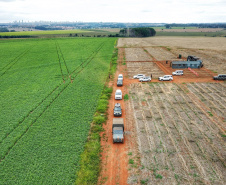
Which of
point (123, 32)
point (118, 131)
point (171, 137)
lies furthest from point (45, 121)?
point (123, 32)

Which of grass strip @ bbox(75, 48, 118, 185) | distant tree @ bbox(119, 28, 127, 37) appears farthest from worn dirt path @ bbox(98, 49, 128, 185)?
distant tree @ bbox(119, 28, 127, 37)

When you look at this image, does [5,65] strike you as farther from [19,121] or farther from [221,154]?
[221,154]

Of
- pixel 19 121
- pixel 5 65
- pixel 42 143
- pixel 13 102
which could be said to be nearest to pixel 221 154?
pixel 42 143

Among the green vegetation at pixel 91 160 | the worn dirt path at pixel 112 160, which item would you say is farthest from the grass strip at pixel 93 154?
the worn dirt path at pixel 112 160

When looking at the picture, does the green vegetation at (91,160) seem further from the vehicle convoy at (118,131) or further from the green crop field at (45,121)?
the vehicle convoy at (118,131)

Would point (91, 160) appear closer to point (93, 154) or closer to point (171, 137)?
point (93, 154)

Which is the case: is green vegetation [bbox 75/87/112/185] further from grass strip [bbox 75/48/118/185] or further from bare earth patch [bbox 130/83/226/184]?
bare earth patch [bbox 130/83/226/184]

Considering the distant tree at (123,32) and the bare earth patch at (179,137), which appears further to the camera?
the distant tree at (123,32)

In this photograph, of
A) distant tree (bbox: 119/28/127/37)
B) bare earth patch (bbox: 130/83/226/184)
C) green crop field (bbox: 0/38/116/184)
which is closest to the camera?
bare earth patch (bbox: 130/83/226/184)
